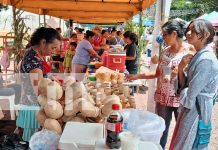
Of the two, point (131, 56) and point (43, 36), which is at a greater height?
point (43, 36)

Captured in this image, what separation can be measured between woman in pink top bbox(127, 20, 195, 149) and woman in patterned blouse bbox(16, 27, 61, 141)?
1259mm

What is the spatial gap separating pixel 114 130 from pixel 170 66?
72.6 inches

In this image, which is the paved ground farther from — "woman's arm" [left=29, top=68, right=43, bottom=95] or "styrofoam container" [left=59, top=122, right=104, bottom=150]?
"styrofoam container" [left=59, top=122, right=104, bottom=150]

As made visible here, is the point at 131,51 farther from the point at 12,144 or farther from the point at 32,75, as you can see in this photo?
the point at 12,144

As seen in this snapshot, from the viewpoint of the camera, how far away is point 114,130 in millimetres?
1230

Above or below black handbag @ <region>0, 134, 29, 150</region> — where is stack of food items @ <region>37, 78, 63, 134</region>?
above

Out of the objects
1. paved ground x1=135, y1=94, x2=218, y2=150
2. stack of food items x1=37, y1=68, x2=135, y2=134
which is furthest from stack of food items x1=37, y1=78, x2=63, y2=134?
paved ground x1=135, y1=94, x2=218, y2=150

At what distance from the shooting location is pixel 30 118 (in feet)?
7.53

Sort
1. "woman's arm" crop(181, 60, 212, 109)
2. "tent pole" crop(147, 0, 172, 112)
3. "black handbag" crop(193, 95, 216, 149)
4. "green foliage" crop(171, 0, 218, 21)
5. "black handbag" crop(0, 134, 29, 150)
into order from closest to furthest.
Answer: "black handbag" crop(0, 134, 29, 150), "woman's arm" crop(181, 60, 212, 109), "black handbag" crop(193, 95, 216, 149), "tent pole" crop(147, 0, 172, 112), "green foliage" crop(171, 0, 218, 21)

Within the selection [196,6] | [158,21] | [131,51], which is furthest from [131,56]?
[196,6]

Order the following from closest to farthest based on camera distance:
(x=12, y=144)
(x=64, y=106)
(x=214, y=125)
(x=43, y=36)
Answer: (x=12, y=144) < (x=64, y=106) < (x=43, y=36) < (x=214, y=125)

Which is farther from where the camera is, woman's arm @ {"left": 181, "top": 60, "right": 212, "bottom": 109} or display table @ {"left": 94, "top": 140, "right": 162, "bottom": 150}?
woman's arm @ {"left": 181, "top": 60, "right": 212, "bottom": 109}

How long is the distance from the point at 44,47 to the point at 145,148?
1.50m

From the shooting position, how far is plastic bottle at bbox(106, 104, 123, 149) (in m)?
1.21
